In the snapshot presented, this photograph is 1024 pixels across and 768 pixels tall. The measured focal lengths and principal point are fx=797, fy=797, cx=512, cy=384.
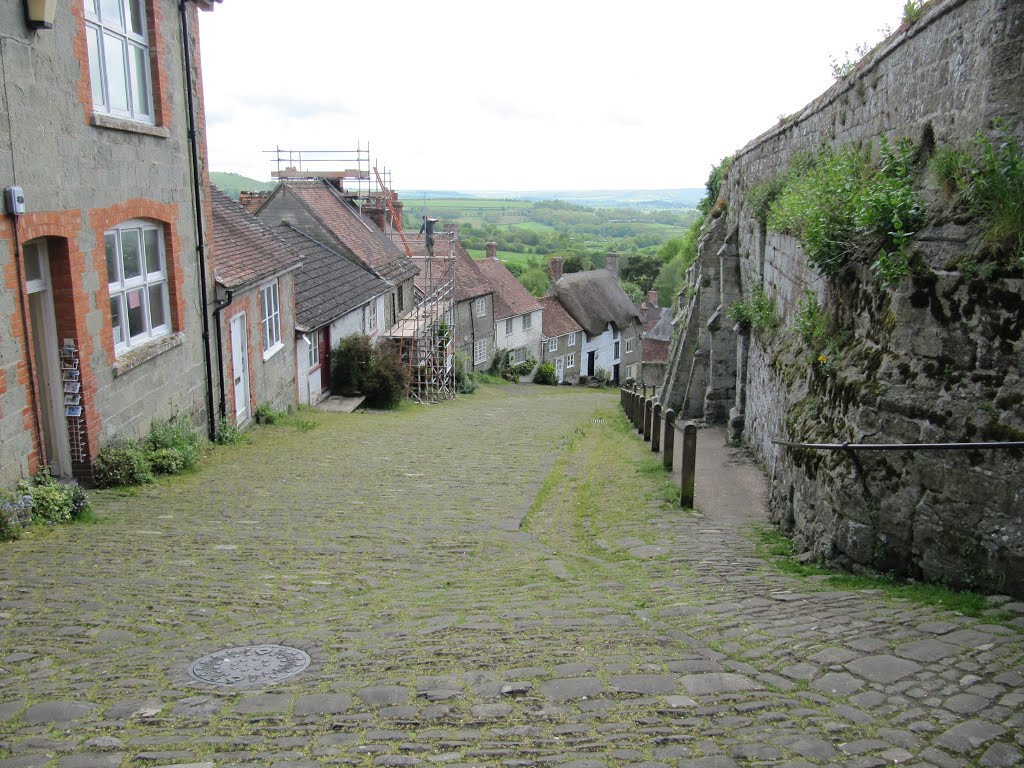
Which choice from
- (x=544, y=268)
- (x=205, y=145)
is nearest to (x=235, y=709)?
(x=205, y=145)

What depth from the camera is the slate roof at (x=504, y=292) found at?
43.5 meters

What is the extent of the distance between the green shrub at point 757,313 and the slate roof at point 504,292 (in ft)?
93.3

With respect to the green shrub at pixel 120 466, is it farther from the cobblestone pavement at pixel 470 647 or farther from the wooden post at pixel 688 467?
the wooden post at pixel 688 467

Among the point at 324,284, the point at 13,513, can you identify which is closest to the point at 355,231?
the point at 324,284

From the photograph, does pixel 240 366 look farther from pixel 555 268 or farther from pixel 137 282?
pixel 555 268

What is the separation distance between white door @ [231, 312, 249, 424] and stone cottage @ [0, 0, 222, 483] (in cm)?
150

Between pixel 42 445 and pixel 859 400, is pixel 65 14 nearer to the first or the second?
pixel 42 445

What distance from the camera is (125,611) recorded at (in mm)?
5977

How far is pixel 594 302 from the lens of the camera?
2082 inches

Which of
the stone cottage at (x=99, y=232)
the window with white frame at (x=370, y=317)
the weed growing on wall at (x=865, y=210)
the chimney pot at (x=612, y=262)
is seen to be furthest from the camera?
the chimney pot at (x=612, y=262)

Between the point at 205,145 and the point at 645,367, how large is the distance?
39027 millimetres

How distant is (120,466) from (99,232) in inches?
112

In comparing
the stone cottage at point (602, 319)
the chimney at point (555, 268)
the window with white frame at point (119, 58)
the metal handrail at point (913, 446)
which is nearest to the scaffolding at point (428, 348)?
the window with white frame at point (119, 58)

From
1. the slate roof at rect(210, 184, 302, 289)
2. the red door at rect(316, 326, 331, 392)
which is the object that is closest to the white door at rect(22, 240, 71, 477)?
the slate roof at rect(210, 184, 302, 289)
